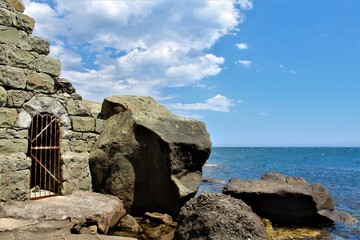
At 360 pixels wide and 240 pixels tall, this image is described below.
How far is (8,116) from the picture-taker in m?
7.41

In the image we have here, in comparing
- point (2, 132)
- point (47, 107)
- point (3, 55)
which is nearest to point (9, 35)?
point (3, 55)

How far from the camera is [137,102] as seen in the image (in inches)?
405

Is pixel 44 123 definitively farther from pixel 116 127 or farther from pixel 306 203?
pixel 306 203

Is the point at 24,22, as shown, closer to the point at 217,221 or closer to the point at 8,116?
the point at 8,116

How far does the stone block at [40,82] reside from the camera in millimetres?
7903

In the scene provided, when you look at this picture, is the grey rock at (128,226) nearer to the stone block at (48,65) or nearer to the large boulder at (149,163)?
the large boulder at (149,163)

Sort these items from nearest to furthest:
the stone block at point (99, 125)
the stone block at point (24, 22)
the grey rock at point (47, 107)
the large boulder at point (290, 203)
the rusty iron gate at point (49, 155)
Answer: the stone block at point (24, 22) → the grey rock at point (47, 107) → the rusty iron gate at point (49, 155) → the stone block at point (99, 125) → the large boulder at point (290, 203)

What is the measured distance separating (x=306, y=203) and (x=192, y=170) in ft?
14.5

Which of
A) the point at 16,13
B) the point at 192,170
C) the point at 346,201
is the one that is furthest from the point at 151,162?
the point at 346,201

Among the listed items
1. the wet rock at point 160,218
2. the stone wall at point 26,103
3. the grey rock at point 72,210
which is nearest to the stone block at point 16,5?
the stone wall at point 26,103

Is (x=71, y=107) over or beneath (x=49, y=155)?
over

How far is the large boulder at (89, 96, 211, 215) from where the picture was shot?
27.7 feet

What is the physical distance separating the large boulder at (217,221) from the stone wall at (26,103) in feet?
13.3

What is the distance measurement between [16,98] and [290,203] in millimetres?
8936
